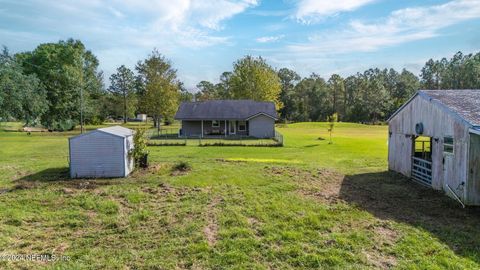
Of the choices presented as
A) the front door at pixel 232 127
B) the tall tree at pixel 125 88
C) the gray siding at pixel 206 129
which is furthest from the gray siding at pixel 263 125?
the tall tree at pixel 125 88

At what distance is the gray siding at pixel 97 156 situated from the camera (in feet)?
49.3

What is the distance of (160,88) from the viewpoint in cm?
4678

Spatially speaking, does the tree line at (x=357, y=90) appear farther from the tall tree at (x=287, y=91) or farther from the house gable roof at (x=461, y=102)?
the house gable roof at (x=461, y=102)

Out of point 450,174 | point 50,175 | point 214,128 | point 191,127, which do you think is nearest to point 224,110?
point 214,128

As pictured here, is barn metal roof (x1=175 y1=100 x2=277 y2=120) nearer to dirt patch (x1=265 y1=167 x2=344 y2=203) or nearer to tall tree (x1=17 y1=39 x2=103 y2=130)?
tall tree (x1=17 y1=39 x2=103 y2=130)

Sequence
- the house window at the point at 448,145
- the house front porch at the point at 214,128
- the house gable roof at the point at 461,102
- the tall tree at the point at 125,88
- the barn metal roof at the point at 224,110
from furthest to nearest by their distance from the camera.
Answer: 1. the tall tree at the point at 125,88
2. the house front porch at the point at 214,128
3. the barn metal roof at the point at 224,110
4. the house window at the point at 448,145
5. the house gable roof at the point at 461,102

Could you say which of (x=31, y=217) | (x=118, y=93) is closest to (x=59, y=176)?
(x=31, y=217)

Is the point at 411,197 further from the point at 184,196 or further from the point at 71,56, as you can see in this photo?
the point at 71,56

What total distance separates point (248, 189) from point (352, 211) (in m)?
3.94

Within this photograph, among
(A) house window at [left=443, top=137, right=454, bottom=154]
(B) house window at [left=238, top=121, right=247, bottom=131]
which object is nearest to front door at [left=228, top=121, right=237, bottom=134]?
(B) house window at [left=238, top=121, right=247, bottom=131]

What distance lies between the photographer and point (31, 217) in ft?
30.8

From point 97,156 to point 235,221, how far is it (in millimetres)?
9048

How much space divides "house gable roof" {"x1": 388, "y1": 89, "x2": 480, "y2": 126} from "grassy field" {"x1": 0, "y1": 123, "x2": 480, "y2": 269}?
9.38ft

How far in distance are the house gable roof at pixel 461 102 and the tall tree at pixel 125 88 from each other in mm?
67870
